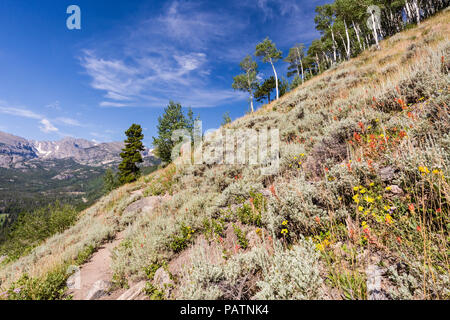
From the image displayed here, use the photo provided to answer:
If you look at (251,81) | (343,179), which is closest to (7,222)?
(251,81)

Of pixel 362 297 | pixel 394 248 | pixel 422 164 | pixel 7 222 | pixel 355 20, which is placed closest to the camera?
pixel 362 297

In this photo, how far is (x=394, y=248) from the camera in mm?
2055

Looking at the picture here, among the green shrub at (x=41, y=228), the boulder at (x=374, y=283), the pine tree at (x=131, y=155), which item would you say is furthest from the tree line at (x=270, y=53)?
the boulder at (x=374, y=283)

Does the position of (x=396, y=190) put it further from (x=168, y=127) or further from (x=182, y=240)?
(x=168, y=127)

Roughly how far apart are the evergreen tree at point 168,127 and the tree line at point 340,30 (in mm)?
13094

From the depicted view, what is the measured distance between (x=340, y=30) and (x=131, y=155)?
42792 millimetres

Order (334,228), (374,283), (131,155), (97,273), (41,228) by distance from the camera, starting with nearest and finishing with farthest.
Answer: (374,283)
(334,228)
(97,273)
(41,228)
(131,155)

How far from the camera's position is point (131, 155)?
90.4 feet

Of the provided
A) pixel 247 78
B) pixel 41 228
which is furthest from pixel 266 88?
pixel 41 228

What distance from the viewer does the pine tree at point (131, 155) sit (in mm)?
27094

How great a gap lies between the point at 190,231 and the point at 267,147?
16.3 ft

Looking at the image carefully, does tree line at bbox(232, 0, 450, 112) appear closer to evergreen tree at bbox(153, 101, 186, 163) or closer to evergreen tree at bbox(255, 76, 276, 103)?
evergreen tree at bbox(255, 76, 276, 103)

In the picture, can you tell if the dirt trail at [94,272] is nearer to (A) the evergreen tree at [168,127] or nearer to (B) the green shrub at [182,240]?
(B) the green shrub at [182,240]

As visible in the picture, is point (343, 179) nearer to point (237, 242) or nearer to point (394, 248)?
point (394, 248)
